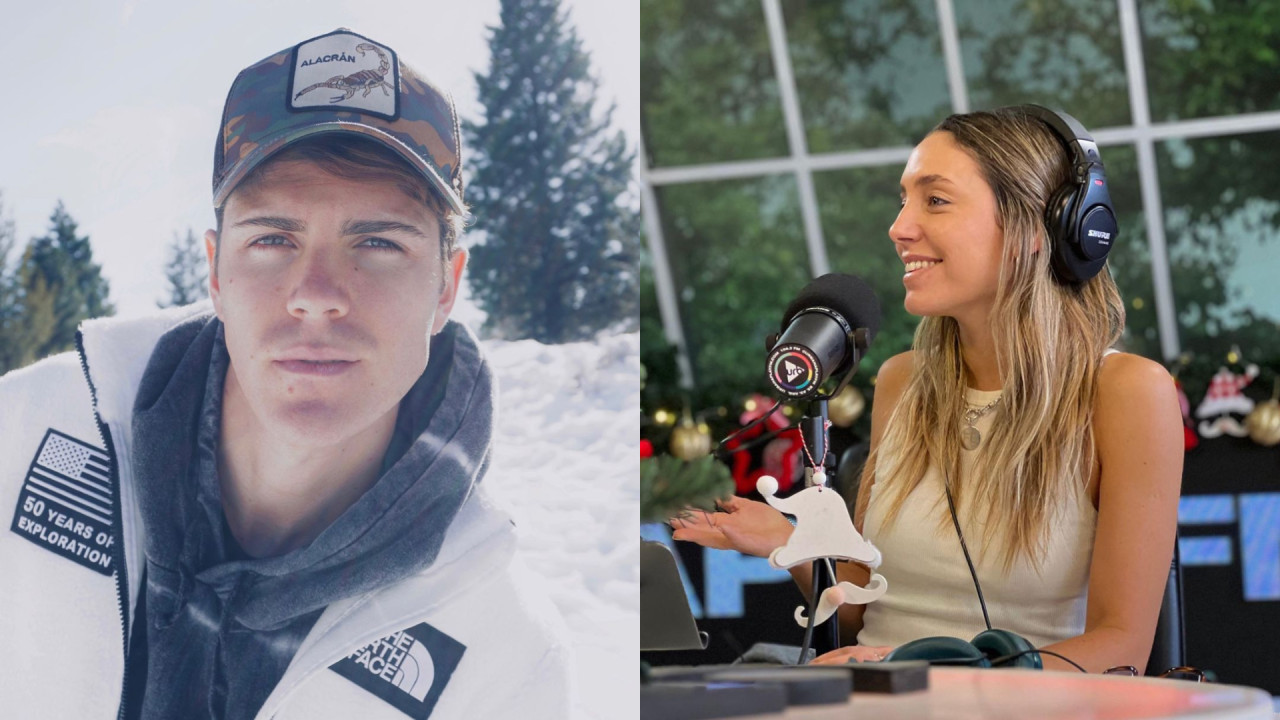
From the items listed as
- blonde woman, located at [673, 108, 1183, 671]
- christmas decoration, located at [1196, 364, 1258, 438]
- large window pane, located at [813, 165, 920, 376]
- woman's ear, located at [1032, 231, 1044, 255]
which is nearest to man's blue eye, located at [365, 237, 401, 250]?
blonde woman, located at [673, 108, 1183, 671]

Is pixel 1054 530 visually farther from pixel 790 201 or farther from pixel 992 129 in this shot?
pixel 790 201

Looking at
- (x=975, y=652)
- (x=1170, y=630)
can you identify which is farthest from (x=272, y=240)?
(x=1170, y=630)

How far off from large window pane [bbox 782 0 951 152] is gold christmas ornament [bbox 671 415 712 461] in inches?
78.7

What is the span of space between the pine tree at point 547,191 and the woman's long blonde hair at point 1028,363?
785 mm

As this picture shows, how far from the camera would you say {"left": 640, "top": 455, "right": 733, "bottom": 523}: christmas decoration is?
1180 millimetres

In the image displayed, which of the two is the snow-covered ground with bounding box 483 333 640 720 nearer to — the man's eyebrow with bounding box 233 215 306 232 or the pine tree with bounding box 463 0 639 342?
the pine tree with bounding box 463 0 639 342

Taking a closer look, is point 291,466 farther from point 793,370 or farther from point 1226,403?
point 1226,403

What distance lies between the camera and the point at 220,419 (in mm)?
1383

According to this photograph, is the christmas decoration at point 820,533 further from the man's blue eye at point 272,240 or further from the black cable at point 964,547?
the man's blue eye at point 272,240

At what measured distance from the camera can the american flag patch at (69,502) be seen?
1.37m

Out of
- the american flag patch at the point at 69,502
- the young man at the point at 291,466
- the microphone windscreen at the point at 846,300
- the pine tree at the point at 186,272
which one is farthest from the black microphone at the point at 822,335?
the american flag patch at the point at 69,502

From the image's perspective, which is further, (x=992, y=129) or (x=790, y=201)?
(x=790, y=201)

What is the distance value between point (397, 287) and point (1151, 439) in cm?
111

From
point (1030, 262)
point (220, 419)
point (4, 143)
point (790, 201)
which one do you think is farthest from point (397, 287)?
point (790, 201)
